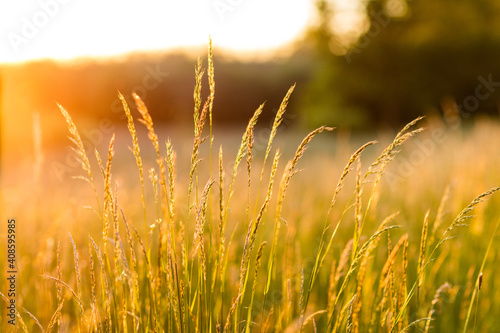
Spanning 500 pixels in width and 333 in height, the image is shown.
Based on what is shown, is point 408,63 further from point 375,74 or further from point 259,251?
point 259,251

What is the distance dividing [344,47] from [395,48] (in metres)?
1.81

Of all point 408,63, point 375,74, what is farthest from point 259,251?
point 408,63

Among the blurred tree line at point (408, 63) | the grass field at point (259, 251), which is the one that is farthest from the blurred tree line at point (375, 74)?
the grass field at point (259, 251)

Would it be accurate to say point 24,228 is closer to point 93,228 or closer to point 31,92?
point 93,228

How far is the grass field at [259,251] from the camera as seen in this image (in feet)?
4.17

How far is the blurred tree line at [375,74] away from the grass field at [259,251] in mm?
10791

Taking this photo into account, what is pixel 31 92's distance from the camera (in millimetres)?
16219

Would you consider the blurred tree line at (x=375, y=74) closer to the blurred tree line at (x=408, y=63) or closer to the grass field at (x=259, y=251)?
the blurred tree line at (x=408, y=63)

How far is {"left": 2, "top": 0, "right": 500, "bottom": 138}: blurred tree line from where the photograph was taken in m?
17.4

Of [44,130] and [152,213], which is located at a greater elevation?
[44,130]

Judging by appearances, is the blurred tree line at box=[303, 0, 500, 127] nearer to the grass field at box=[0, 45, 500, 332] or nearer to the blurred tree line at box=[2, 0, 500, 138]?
the blurred tree line at box=[2, 0, 500, 138]

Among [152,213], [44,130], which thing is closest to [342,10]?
[44,130]

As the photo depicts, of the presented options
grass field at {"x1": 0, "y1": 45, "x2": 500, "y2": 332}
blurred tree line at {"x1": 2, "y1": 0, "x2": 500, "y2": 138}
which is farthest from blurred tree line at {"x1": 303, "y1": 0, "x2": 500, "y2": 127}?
grass field at {"x1": 0, "y1": 45, "x2": 500, "y2": 332}

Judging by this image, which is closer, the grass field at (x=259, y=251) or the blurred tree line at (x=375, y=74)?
the grass field at (x=259, y=251)
